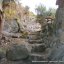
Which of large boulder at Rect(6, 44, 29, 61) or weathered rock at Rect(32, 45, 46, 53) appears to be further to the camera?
weathered rock at Rect(32, 45, 46, 53)

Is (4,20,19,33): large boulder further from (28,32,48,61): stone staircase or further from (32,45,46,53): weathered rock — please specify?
(32,45,46,53): weathered rock

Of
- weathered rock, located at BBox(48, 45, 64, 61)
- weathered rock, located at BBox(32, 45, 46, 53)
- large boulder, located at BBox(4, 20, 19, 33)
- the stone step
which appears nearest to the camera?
weathered rock, located at BBox(48, 45, 64, 61)

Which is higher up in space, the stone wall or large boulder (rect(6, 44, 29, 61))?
the stone wall

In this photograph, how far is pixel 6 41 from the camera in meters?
4.82

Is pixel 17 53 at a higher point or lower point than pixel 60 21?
lower

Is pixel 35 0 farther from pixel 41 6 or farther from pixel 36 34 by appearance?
pixel 36 34

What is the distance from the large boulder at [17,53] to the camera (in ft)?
→ 13.3

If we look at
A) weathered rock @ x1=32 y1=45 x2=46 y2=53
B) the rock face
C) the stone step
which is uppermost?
the rock face

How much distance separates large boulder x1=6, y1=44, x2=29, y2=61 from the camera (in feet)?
13.3

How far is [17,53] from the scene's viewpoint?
4.09 metres

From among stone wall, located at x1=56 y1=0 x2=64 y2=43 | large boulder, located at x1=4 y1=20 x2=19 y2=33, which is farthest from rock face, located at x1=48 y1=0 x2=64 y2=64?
large boulder, located at x1=4 y1=20 x2=19 y2=33

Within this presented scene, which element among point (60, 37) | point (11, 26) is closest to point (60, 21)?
point (60, 37)

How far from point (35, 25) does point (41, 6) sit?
0.71 m

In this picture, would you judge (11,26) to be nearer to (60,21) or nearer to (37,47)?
(37,47)
